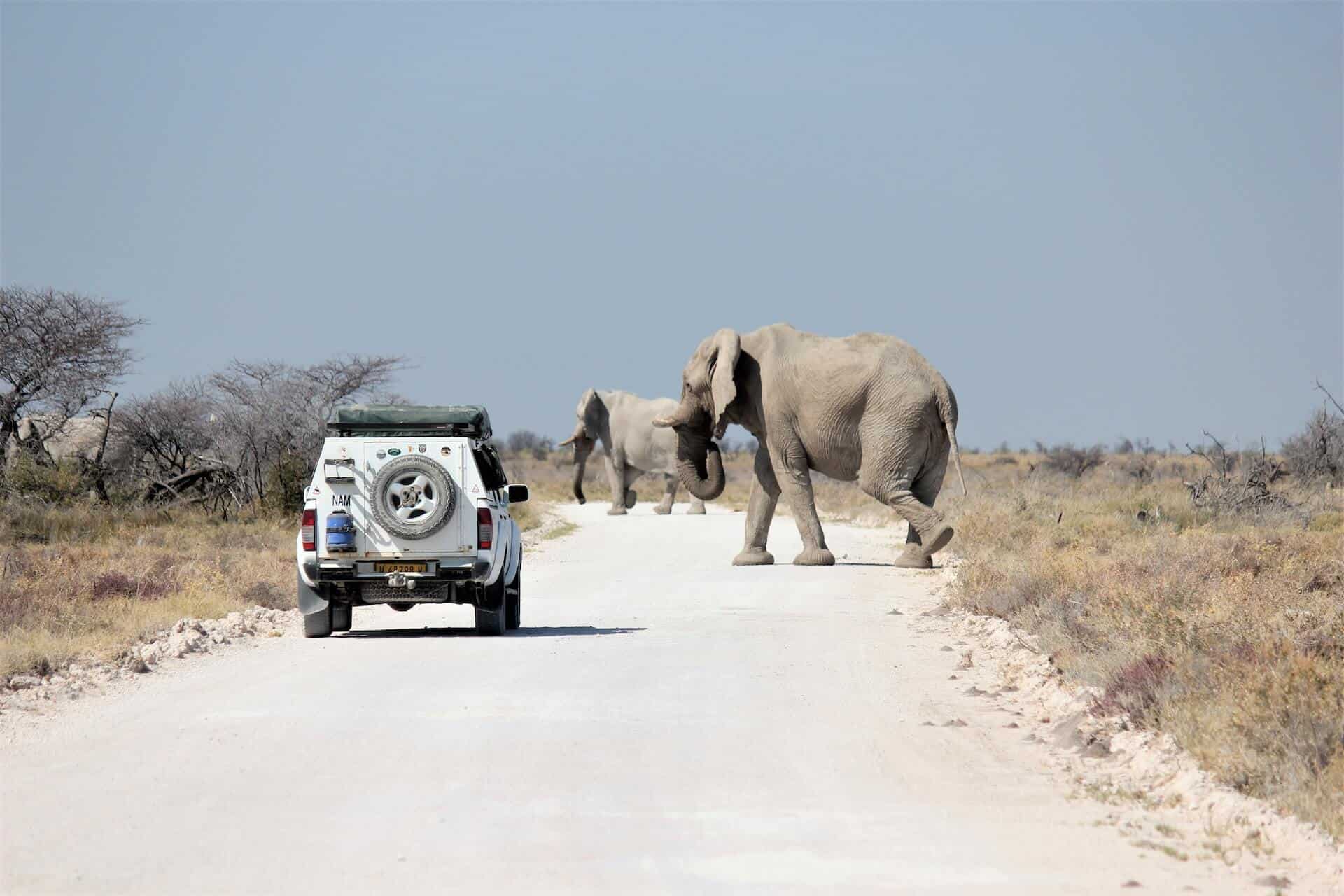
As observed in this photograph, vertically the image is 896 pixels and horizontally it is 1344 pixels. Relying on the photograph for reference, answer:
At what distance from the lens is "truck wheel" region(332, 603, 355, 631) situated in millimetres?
15820

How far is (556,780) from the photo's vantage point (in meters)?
8.23

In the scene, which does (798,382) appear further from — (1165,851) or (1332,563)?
(1165,851)

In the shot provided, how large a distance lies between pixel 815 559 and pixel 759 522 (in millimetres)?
1047

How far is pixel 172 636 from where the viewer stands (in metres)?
14.4

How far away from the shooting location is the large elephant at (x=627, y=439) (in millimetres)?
46312

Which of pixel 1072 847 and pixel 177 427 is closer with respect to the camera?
pixel 1072 847

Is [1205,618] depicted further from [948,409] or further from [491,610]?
[948,409]

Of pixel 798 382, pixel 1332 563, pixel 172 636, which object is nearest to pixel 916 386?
pixel 798 382

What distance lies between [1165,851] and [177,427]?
31.8m

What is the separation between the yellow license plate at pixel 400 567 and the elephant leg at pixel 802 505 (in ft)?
31.8

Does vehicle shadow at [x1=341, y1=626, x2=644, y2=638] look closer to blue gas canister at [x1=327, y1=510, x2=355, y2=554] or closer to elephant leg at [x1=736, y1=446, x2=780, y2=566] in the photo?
blue gas canister at [x1=327, y1=510, x2=355, y2=554]

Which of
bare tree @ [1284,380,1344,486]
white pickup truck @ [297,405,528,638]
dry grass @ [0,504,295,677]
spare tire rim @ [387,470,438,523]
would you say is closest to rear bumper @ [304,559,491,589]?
white pickup truck @ [297,405,528,638]

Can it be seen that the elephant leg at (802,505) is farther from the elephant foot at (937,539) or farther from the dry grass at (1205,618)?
the dry grass at (1205,618)

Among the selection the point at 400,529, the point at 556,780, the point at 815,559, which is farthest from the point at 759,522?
the point at 556,780
